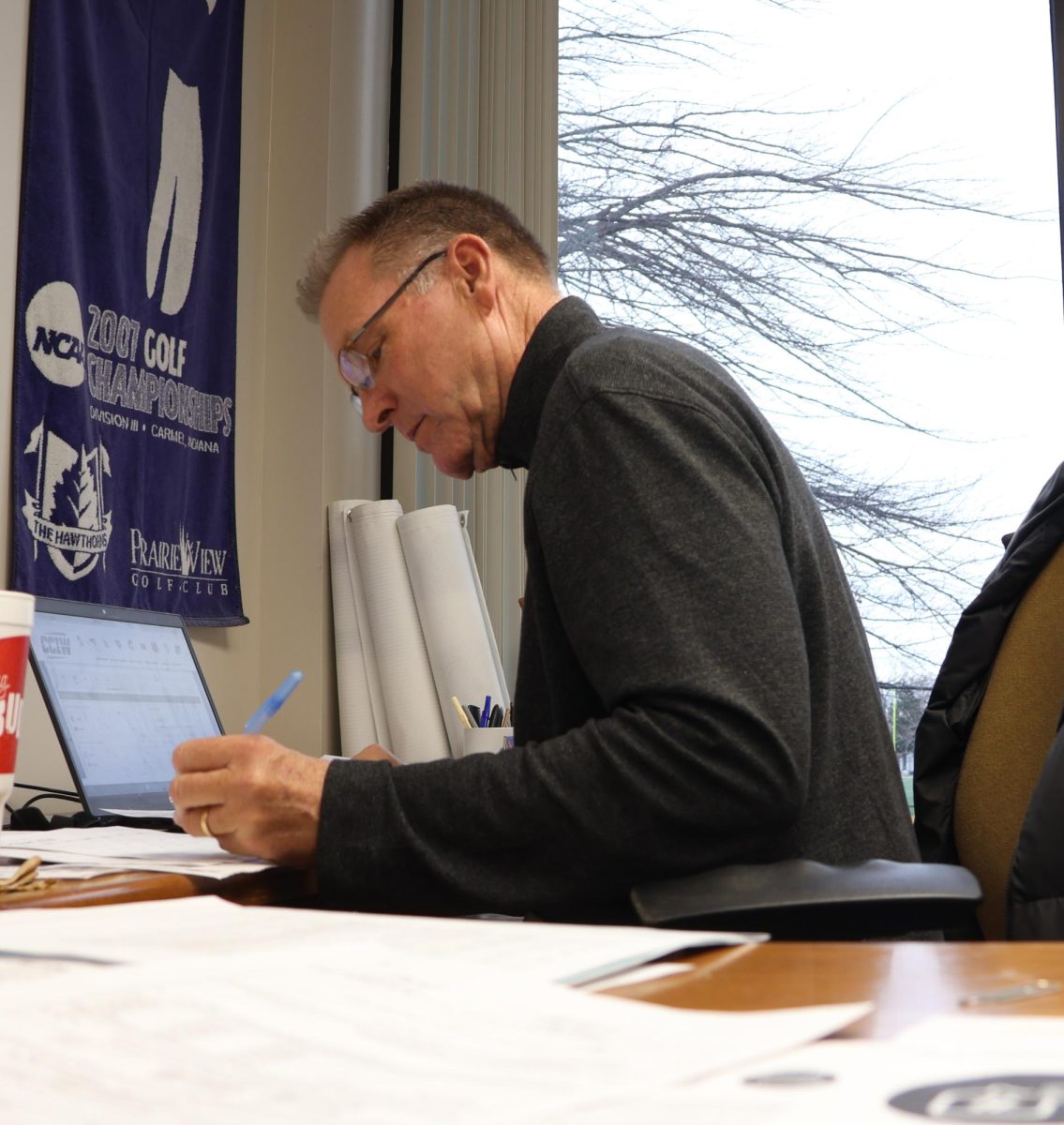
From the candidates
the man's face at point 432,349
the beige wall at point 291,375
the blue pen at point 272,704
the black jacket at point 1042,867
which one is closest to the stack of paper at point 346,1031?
the blue pen at point 272,704

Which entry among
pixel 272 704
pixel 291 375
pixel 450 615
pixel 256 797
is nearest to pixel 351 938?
pixel 256 797

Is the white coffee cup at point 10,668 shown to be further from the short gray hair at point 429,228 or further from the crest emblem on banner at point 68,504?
the crest emblem on banner at point 68,504

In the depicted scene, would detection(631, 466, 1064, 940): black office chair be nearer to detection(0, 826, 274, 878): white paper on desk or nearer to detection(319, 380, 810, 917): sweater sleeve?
detection(319, 380, 810, 917): sweater sleeve

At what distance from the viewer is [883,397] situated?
2.71m

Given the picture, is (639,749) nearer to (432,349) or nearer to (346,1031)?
(346,1031)

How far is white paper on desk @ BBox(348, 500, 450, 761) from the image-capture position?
86.0 inches

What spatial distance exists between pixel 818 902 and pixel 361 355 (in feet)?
3.09

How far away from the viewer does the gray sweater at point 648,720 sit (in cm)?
93

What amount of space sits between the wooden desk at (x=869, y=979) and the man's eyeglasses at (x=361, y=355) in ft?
3.25

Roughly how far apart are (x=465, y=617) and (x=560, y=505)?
1.17 metres

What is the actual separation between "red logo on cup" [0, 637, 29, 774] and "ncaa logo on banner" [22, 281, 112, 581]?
805 mm

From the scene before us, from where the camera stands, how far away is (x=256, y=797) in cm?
101

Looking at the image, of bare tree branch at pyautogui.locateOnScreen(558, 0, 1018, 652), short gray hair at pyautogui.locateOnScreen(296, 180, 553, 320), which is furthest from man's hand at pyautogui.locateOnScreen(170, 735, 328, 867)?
bare tree branch at pyautogui.locateOnScreen(558, 0, 1018, 652)

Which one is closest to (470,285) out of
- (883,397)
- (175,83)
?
(175,83)
